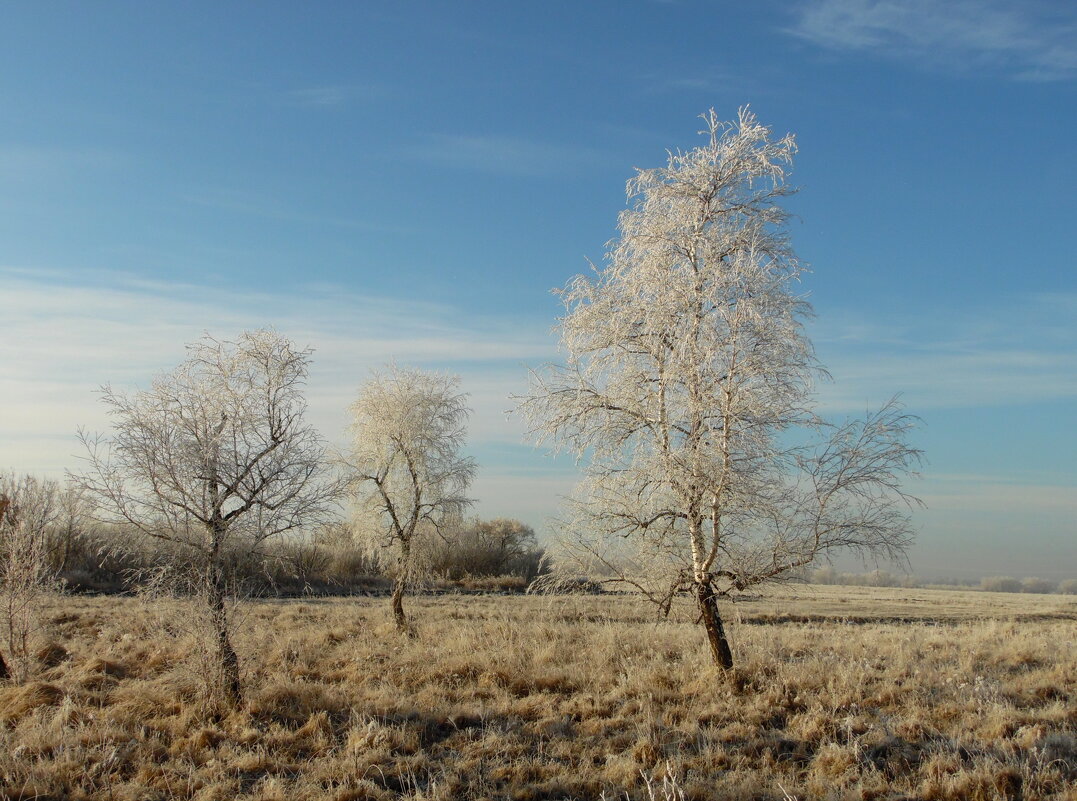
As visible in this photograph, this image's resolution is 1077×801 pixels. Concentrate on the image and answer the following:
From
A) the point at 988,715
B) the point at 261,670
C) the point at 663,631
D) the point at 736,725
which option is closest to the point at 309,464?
the point at 261,670

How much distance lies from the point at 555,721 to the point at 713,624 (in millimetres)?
2575

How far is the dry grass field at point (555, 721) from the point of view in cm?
732

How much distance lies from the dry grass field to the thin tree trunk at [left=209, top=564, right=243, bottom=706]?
0.29 meters

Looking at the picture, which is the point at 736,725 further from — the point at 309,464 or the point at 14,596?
the point at 14,596

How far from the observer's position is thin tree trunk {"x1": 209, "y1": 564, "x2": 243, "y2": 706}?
10195mm

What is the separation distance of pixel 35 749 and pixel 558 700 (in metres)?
6.21

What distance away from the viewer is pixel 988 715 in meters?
Result: 8.85

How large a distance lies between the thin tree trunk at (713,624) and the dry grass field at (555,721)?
0.27 metres

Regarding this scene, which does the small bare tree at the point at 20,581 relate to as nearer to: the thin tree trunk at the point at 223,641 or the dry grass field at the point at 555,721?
the dry grass field at the point at 555,721

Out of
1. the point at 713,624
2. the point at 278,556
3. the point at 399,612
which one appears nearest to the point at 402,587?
the point at 399,612

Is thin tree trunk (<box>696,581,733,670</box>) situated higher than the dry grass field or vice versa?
thin tree trunk (<box>696,581,733,670</box>)

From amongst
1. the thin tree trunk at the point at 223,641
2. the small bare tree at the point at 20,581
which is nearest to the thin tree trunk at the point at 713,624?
the thin tree trunk at the point at 223,641

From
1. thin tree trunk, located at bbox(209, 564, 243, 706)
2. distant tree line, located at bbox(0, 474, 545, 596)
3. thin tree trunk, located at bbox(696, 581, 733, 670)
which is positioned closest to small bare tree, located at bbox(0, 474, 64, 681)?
distant tree line, located at bbox(0, 474, 545, 596)

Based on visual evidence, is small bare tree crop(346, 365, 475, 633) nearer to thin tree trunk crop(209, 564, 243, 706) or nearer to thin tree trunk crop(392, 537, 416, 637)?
thin tree trunk crop(392, 537, 416, 637)
